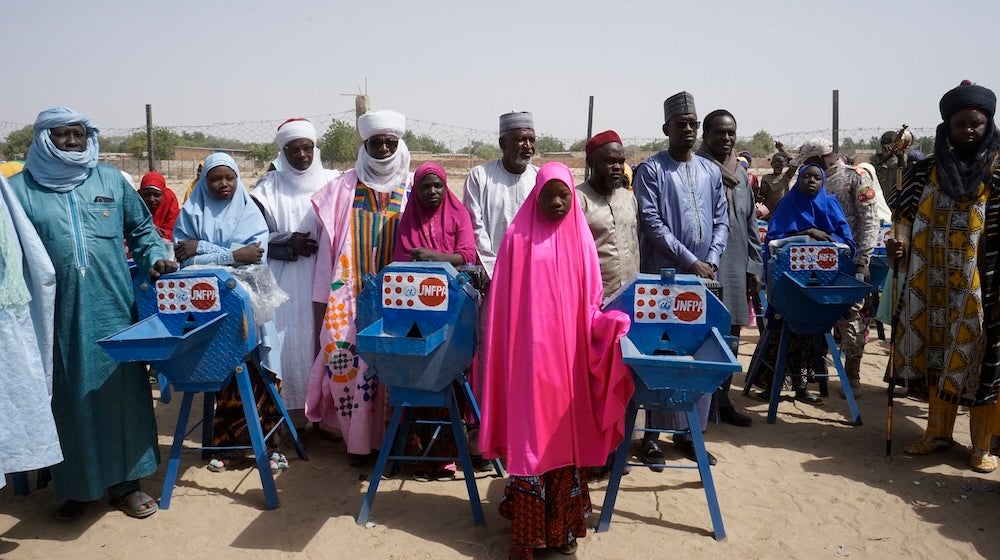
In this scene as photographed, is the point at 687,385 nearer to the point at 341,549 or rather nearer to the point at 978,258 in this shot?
the point at 341,549

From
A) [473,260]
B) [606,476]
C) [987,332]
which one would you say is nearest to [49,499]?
[473,260]

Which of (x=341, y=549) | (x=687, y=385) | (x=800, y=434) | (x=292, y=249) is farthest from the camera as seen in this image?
(x=800, y=434)

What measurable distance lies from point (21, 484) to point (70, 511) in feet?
1.83

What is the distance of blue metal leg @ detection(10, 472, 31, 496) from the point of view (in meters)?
4.21

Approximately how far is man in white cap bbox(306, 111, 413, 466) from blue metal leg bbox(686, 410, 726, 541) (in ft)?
6.52

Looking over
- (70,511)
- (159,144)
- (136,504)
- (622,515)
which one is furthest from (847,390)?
(159,144)

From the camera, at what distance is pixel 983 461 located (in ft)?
14.9

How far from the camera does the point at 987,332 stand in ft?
14.5

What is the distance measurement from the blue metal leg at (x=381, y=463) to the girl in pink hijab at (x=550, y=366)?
55cm

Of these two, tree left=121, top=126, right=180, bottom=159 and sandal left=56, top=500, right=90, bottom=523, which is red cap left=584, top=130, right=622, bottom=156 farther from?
tree left=121, top=126, right=180, bottom=159

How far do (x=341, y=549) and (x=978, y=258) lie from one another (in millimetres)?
4153

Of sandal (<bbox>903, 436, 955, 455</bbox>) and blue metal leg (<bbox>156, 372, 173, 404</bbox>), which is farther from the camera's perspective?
blue metal leg (<bbox>156, 372, 173, 404</bbox>)

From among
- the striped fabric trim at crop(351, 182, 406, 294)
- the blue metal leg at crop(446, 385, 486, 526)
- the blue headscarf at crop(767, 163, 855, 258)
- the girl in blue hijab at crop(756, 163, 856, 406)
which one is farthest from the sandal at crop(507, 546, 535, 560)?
the blue headscarf at crop(767, 163, 855, 258)

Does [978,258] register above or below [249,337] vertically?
above
